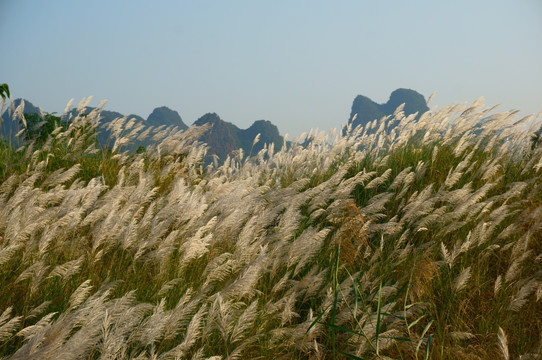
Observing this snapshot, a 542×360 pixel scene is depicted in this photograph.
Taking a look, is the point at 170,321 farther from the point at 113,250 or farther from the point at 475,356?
the point at 475,356

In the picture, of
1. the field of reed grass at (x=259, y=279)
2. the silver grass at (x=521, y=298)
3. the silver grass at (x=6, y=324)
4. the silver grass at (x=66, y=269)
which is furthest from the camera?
the silver grass at (x=521, y=298)

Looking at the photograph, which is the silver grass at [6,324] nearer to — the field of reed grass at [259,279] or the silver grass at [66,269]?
the field of reed grass at [259,279]

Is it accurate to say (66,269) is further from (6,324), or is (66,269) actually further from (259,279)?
(259,279)

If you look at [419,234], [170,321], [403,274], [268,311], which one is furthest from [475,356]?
[170,321]

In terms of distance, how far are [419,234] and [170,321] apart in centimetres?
271

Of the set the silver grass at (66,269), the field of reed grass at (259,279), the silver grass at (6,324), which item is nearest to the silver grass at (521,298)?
the field of reed grass at (259,279)

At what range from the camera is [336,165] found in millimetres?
6516

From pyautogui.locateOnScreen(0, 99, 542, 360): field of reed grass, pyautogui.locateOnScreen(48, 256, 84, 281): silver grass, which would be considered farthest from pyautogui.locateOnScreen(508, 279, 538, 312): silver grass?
pyautogui.locateOnScreen(48, 256, 84, 281): silver grass

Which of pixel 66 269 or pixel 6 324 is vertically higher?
pixel 66 269

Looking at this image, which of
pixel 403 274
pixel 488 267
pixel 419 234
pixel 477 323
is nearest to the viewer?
pixel 477 323

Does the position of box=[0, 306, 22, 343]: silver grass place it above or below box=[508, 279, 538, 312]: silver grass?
above

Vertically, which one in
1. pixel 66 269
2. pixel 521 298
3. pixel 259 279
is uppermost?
pixel 66 269

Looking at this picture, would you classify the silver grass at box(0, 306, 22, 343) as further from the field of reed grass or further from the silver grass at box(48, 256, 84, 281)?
the silver grass at box(48, 256, 84, 281)

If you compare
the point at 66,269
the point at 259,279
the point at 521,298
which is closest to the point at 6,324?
the point at 66,269
